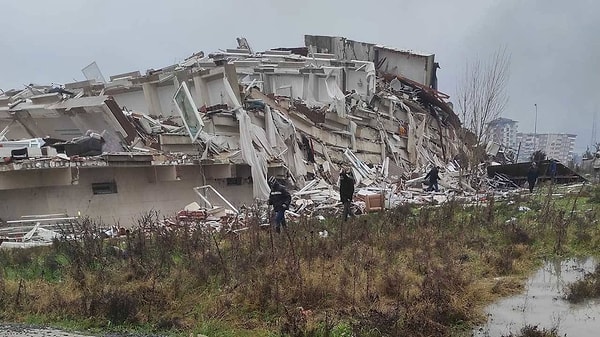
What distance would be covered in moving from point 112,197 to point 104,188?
34 cm

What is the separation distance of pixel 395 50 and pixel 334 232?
80.1 ft

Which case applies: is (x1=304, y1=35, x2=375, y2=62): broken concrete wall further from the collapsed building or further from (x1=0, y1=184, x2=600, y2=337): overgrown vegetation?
(x1=0, y1=184, x2=600, y2=337): overgrown vegetation

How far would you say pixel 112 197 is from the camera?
1567 centimetres

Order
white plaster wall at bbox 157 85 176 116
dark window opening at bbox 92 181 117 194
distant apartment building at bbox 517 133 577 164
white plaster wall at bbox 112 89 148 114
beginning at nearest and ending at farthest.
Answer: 1. dark window opening at bbox 92 181 117 194
2. white plaster wall at bbox 157 85 176 116
3. white plaster wall at bbox 112 89 148 114
4. distant apartment building at bbox 517 133 577 164

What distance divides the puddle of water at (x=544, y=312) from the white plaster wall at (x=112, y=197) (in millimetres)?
11445

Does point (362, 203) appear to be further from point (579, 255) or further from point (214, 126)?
point (579, 255)

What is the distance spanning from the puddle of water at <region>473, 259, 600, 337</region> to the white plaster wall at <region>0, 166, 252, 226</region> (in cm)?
1144

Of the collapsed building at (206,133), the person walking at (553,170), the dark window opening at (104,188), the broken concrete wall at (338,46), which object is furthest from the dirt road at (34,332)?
the broken concrete wall at (338,46)

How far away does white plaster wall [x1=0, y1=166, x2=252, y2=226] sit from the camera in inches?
563

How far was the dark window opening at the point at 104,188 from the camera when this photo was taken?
15.4 metres

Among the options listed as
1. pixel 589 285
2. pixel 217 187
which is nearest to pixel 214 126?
pixel 217 187

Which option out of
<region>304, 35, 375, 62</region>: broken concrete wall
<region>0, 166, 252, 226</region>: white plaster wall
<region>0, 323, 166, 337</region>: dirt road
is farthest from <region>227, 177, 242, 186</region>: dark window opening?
<region>304, 35, 375, 62</region>: broken concrete wall

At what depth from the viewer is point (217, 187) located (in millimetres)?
18641

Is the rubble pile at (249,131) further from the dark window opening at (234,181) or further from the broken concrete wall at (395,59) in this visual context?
the broken concrete wall at (395,59)
